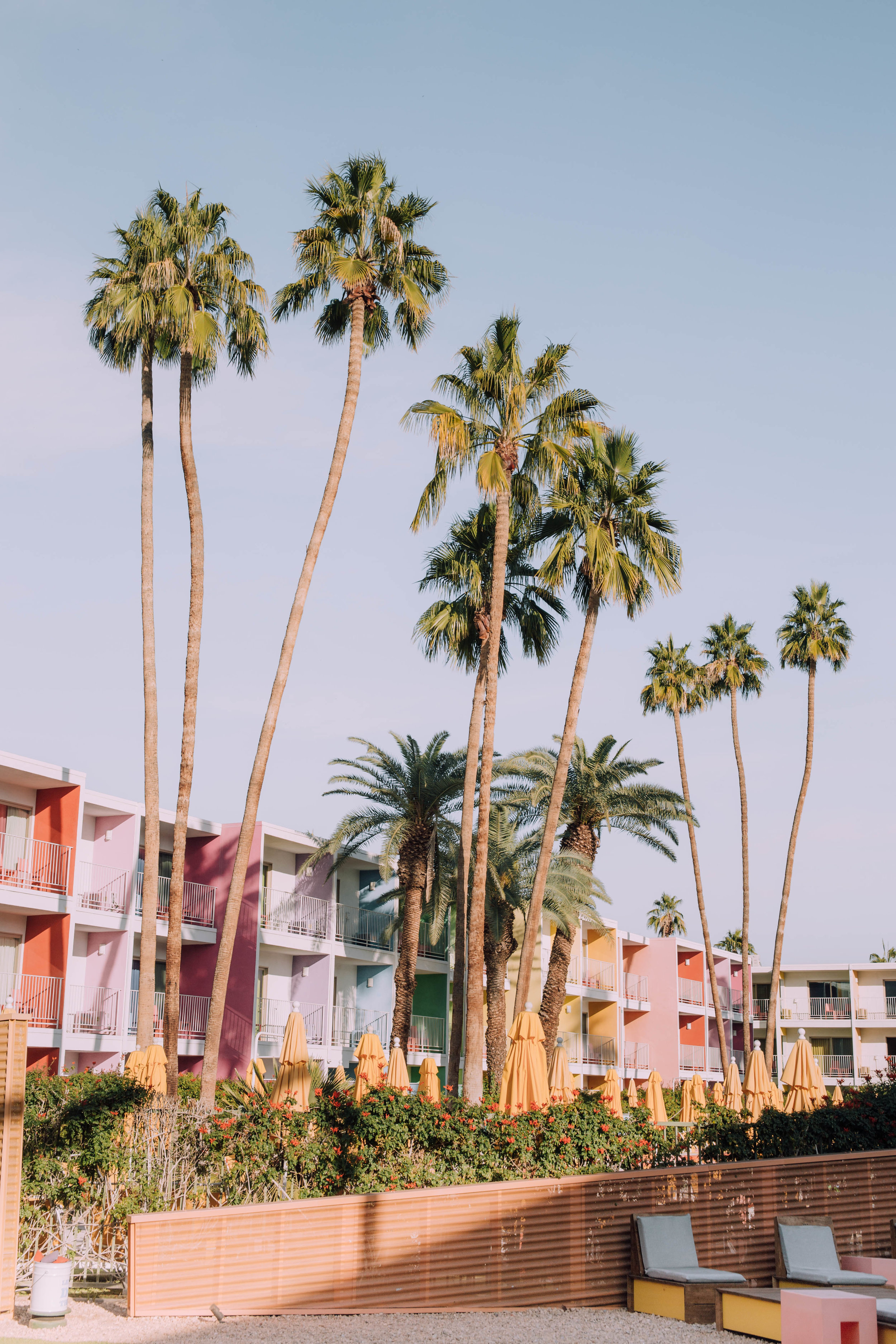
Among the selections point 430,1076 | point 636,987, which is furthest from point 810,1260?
point 636,987

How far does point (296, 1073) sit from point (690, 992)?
42260 millimetres

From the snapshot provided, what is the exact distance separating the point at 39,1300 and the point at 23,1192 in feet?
6.50

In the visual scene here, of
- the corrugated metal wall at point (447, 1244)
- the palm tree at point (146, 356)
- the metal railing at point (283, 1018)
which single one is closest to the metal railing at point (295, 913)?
the metal railing at point (283, 1018)

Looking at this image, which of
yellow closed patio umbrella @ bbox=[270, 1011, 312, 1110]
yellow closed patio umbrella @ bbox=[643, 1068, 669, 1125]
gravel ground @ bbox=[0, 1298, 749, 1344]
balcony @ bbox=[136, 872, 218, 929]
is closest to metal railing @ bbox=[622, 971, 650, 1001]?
yellow closed patio umbrella @ bbox=[643, 1068, 669, 1125]

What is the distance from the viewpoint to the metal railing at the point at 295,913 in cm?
3288

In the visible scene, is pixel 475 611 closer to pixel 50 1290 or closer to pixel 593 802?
pixel 593 802

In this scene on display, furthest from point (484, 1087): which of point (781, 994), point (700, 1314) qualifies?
point (781, 994)

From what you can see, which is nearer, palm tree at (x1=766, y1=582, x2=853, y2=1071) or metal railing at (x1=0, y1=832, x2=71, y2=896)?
metal railing at (x1=0, y1=832, x2=71, y2=896)

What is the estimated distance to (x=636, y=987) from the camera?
5306 centimetres

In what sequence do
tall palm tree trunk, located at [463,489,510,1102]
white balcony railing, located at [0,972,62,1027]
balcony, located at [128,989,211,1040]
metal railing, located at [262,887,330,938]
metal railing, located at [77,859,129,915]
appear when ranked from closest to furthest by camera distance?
tall palm tree trunk, located at [463,489,510,1102] → white balcony railing, located at [0,972,62,1027] → metal railing, located at [77,859,129,915] → balcony, located at [128,989,211,1040] → metal railing, located at [262,887,330,938]

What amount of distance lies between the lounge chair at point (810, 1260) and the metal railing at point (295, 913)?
22.0 m

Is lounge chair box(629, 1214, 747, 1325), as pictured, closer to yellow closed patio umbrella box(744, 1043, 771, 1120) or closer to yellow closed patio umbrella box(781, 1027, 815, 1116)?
yellow closed patio umbrella box(781, 1027, 815, 1116)

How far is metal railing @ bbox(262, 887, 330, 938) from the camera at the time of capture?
32875 mm

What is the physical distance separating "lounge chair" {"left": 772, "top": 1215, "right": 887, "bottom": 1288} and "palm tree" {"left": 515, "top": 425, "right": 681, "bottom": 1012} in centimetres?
1149
